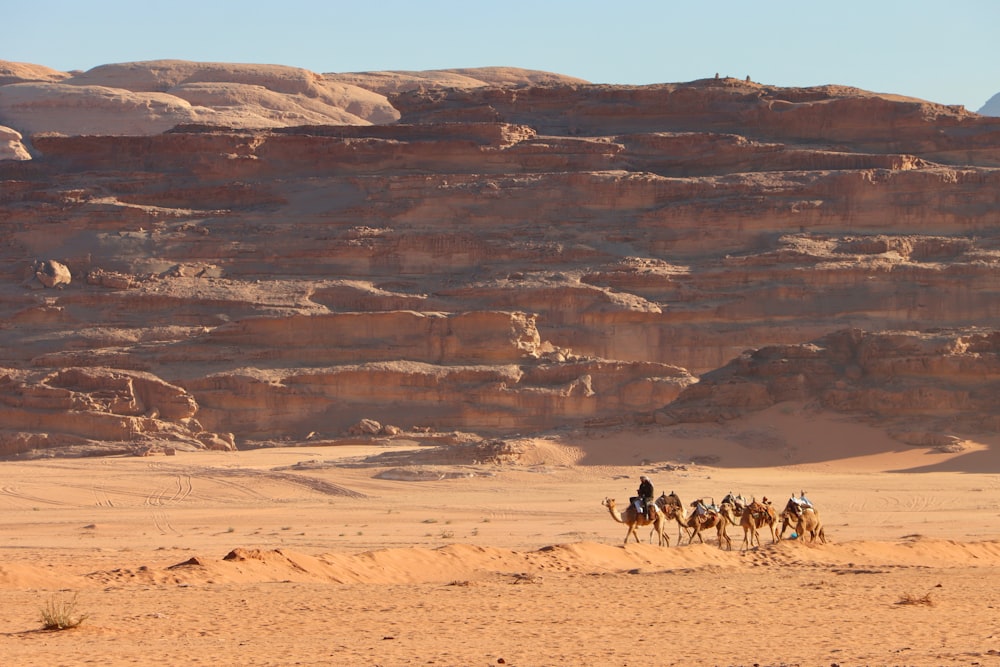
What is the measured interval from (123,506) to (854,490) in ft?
40.5

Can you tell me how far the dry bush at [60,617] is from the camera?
37.9 feet

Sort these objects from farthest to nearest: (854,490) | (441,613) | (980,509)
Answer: (854,490) < (980,509) < (441,613)

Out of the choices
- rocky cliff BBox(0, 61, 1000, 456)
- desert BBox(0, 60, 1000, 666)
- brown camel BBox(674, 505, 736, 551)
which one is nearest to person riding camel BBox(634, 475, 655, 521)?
brown camel BBox(674, 505, 736, 551)

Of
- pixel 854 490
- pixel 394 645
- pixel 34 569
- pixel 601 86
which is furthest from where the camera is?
pixel 601 86

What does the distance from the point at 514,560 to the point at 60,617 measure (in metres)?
5.93

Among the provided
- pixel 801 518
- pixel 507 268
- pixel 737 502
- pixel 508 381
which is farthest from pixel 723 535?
pixel 507 268

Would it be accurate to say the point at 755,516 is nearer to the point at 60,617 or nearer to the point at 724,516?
the point at 724,516

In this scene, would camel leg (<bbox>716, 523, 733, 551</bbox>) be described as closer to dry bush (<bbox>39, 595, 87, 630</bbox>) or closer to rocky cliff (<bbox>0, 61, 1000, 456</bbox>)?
dry bush (<bbox>39, 595, 87, 630</bbox>)

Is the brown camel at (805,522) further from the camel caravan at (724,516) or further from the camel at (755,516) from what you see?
the camel at (755,516)

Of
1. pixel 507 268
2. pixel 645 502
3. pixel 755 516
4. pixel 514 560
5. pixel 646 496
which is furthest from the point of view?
pixel 507 268

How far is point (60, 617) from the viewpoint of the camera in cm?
1157

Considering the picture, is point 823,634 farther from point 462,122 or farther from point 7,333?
point 462,122

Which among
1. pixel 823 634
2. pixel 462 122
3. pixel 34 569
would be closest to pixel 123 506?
pixel 34 569

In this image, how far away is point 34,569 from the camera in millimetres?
14938
